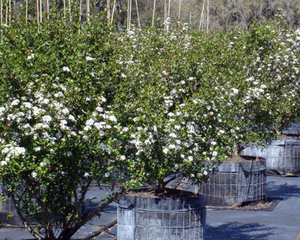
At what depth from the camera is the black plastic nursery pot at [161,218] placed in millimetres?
5965

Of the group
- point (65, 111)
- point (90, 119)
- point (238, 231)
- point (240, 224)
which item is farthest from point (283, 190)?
point (65, 111)

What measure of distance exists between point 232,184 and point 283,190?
2.71m

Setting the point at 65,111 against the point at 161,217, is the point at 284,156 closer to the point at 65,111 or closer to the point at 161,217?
the point at 161,217

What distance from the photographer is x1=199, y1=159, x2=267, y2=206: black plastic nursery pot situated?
9.69 m

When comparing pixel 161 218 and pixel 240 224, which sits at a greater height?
pixel 161 218

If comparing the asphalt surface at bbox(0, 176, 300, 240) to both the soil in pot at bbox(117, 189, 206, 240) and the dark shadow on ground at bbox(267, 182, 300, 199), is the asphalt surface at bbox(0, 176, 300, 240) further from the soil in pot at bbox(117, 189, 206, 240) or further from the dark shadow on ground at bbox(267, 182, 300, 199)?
the soil in pot at bbox(117, 189, 206, 240)

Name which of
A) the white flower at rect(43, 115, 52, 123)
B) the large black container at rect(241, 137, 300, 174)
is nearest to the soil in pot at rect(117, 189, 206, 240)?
the white flower at rect(43, 115, 52, 123)

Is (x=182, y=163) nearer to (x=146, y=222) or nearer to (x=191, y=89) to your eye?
(x=146, y=222)

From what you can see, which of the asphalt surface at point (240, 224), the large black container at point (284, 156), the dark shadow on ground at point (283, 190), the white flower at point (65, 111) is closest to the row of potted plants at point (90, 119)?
the white flower at point (65, 111)

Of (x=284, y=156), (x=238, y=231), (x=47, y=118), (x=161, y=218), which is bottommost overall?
(x=238, y=231)

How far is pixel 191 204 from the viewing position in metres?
6.07

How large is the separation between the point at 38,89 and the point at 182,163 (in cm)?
183

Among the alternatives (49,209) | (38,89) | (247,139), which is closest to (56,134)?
(38,89)

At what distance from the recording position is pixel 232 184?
9727 mm
